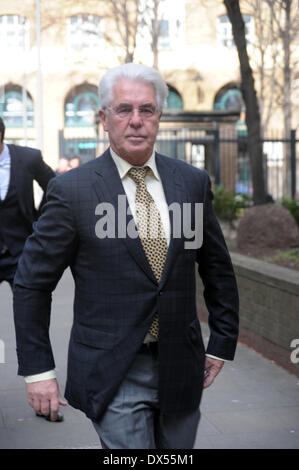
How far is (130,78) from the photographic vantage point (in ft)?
9.07

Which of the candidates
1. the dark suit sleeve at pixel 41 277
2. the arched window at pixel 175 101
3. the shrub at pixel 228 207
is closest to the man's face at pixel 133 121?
the dark suit sleeve at pixel 41 277

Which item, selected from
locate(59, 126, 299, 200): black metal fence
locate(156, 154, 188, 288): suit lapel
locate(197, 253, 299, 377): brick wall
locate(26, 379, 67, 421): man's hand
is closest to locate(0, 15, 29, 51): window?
locate(59, 126, 299, 200): black metal fence

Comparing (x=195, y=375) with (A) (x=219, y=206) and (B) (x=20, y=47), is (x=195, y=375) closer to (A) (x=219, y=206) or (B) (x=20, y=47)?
(A) (x=219, y=206)

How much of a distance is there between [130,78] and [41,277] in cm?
75

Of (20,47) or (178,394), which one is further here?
(20,47)

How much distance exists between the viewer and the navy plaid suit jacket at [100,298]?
273 cm

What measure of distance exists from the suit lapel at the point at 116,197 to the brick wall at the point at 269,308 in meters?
3.80

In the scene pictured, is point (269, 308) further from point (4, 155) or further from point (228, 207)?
point (228, 207)

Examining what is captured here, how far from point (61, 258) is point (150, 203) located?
37 cm

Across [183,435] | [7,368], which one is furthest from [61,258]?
[7,368]

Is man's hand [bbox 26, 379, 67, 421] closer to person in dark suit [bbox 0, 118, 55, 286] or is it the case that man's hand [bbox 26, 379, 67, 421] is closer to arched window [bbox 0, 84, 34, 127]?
person in dark suit [bbox 0, 118, 55, 286]

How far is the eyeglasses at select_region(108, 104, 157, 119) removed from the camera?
9.14ft

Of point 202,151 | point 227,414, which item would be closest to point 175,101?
point 202,151

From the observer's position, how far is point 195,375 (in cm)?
290
